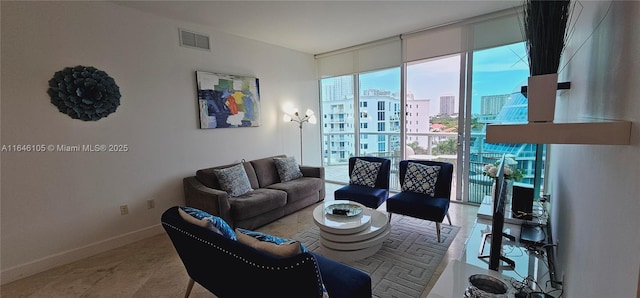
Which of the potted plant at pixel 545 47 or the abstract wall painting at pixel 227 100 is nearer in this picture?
the potted plant at pixel 545 47

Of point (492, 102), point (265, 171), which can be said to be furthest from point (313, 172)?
point (492, 102)

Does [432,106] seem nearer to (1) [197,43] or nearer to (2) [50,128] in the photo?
(1) [197,43]

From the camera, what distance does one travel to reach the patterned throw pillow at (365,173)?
361 cm

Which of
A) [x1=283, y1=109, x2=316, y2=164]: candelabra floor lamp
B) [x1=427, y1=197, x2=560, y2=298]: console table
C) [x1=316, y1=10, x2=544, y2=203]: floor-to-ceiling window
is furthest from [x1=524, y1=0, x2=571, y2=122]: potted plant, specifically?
[x1=283, y1=109, x2=316, y2=164]: candelabra floor lamp

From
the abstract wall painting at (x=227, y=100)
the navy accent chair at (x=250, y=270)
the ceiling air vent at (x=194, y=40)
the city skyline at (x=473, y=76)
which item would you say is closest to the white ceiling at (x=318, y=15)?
the ceiling air vent at (x=194, y=40)

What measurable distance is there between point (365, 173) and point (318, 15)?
7.01 ft

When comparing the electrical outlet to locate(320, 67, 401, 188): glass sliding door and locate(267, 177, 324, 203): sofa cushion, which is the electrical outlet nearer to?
locate(267, 177, 324, 203): sofa cushion

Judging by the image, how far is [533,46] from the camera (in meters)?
0.99

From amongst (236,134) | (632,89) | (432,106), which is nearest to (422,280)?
(632,89)

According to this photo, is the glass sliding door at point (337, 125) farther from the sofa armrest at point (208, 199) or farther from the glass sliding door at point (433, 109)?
the sofa armrest at point (208, 199)

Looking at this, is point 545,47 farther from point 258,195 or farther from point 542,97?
point 258,195

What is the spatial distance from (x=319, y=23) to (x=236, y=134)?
2050 millimetres

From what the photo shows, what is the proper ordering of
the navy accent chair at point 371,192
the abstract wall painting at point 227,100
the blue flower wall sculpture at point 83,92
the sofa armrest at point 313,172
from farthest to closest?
the sofa armrest at point 313,172 → the abstract wall painting at point 227,100 → the navy accent chair at point 371,192 → the blue flower wall sculpture at point 83,92

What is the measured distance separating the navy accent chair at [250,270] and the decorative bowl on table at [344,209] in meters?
0.97
